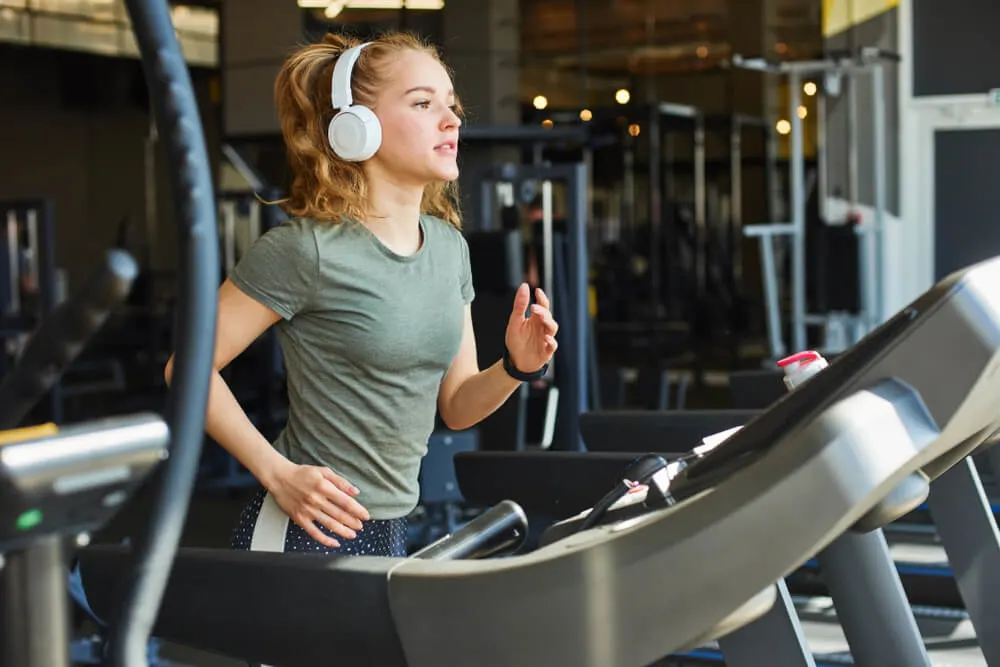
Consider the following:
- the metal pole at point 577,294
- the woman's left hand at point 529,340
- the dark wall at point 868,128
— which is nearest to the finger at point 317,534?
the woman's left hand at point 529,340

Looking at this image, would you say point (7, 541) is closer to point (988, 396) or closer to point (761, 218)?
point (988, 396)

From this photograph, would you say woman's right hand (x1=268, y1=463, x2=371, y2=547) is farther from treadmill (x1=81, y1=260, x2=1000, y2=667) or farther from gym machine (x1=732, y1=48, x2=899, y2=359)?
gym machine (x1=732, y1=48, x2=899, y2=359)

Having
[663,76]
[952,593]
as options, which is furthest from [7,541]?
[663,76]

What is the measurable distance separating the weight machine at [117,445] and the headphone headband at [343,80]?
0.84 meters

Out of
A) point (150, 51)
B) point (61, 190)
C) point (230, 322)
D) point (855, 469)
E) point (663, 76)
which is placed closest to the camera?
point (150, 51)

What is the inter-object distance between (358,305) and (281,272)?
96 mm

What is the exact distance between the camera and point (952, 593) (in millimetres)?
3785

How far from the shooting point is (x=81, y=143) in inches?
588

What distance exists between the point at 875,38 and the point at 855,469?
7.68 metres

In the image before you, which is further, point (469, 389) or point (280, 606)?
point (469, 389)

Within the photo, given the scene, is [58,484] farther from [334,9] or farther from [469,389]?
[334,9]

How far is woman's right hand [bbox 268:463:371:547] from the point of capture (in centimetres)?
141

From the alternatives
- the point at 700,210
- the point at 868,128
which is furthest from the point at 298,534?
the point at 700,210

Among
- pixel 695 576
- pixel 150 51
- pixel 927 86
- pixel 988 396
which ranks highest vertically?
pixel 927 86
